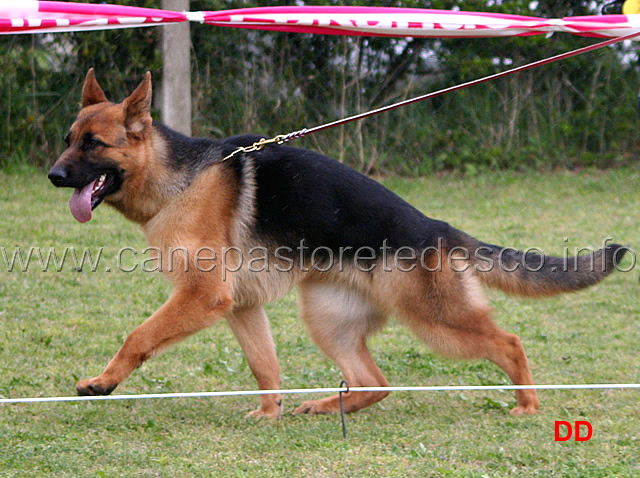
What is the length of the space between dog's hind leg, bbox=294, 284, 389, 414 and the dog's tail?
2.08 feet

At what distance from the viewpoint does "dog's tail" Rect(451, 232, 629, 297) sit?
4.72m

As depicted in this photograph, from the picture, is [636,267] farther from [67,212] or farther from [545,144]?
[67,212]

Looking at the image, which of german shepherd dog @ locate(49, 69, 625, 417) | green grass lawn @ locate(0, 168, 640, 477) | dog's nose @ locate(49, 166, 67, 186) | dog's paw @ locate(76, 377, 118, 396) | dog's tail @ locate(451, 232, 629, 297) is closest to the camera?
green grass lawn @ locate(0, 168, 640, 477)

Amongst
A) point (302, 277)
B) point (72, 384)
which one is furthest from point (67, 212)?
point (302, 277)

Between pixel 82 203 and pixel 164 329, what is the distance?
0.76 m

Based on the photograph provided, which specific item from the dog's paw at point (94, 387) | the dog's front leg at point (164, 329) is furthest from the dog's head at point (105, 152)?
the dog's paw at point (94, 387)

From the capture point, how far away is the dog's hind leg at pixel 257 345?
16.0 feet

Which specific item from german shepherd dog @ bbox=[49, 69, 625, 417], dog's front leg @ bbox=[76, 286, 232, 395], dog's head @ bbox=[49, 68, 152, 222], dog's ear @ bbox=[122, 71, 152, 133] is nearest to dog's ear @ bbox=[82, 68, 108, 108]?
german shepherd dog @ bbox=[49, 69, 625, 417]

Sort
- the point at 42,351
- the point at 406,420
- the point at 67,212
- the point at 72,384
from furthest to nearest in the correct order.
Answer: the point at 67,212, the point at 42,351, the point at 72,384, the point at 406,420

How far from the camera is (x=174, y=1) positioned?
382 inches

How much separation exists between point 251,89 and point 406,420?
7638mm

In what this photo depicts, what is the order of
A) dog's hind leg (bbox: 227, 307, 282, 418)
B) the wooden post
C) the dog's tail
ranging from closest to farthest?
the dog's tail, dog's hind leg (bbox: 227, 307, 282, 418), the wooden post

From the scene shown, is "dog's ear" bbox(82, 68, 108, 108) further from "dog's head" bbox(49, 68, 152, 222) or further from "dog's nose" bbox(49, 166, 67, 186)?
"dog's nose" bbox(49, 166, 67, 186)

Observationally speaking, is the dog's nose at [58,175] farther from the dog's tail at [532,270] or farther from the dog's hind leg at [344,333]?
the dog's tail at [532,270]
